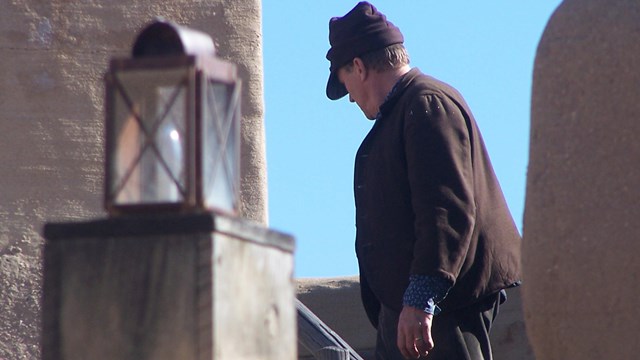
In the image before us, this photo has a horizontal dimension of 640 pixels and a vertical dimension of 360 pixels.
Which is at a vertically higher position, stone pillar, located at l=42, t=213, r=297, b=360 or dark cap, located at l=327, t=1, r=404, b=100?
dark cap, located at l=327, t=1, r=404, b=100

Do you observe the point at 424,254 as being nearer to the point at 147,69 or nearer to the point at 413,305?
the point at 413,305

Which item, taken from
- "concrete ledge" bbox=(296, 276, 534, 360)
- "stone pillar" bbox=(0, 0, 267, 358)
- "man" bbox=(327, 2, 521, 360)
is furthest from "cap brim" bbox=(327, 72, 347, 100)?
"concrete ledge" bbox=(296, 276, 534, 360)

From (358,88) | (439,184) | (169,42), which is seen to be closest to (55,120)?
(358,88)

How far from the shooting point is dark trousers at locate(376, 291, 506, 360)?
392 centimetres

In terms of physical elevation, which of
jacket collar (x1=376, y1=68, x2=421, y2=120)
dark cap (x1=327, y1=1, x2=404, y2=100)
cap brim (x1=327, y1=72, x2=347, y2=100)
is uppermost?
dark cap (x1=327, y1=1, x2=404, y2=100)

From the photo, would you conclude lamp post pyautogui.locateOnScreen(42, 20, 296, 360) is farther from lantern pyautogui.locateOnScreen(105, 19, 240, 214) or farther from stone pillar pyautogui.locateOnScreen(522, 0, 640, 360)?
stone pillar pyautogui.locateOnScreen(522, 0, 640, 360)

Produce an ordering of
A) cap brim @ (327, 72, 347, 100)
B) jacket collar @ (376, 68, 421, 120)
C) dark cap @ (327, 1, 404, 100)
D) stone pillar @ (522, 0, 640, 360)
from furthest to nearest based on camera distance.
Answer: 1. cap brim @ (327, 72, 347, 100)
2. dark cap @ (327, 1, 404, 100)
3. jacket collar @ (376, 68, 421, 120)
4. stone pillar @ (522, 0, 640, 360)

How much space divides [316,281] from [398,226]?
2.39 metres

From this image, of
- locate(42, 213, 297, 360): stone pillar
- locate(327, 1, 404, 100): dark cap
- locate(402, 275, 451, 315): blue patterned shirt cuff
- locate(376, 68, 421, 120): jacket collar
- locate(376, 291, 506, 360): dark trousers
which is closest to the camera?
locate(42, 213, 297, 360): stone pillar

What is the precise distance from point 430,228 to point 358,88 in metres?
0.68

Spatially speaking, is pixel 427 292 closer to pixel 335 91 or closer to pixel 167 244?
pixel 335 91

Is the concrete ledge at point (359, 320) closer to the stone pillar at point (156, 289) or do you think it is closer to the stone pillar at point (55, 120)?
the stone pillar at point (55, 120)

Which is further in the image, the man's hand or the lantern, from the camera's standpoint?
the man's hand

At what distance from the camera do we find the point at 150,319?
2.06 metres
